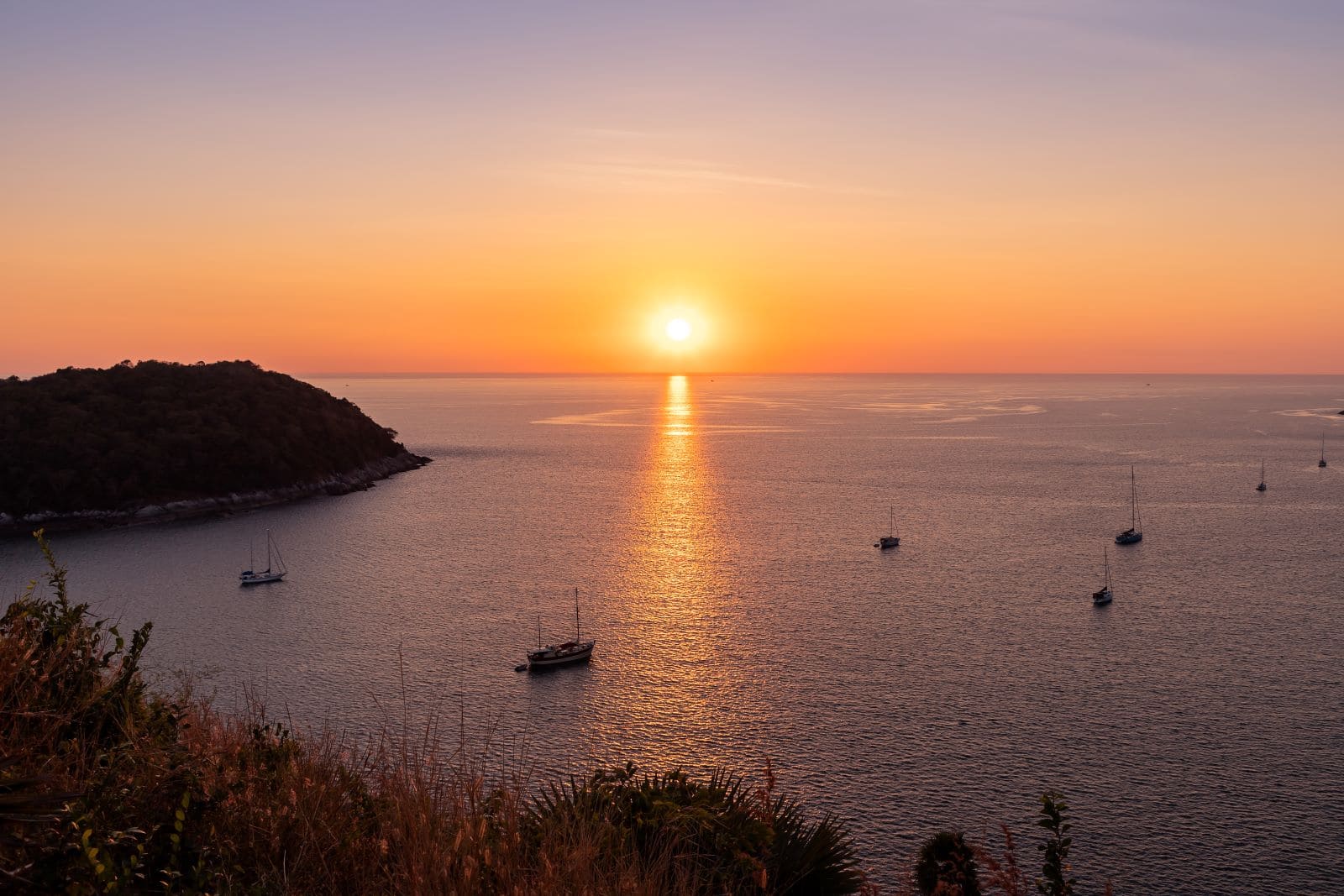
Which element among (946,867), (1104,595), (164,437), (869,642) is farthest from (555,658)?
(164,437)

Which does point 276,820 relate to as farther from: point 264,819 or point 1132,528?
point 1132,528

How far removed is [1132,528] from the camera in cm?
10031

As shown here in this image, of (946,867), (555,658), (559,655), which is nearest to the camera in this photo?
(946,867)

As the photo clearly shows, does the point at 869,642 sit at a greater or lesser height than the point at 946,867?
lesser

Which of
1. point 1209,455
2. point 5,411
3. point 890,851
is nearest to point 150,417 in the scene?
point 5,411

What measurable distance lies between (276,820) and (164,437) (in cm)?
13976

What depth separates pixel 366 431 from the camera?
166125 millimetres

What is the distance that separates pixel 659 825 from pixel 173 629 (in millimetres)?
73219

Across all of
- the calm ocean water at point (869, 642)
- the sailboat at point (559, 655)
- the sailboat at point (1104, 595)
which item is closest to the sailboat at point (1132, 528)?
the calm ocean water at point (869, 642)

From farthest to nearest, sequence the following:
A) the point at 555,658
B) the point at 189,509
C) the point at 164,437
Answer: the point at 164,437
the point at 189,509
the point at 555,658

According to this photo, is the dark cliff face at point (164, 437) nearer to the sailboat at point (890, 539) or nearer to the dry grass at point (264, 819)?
the sailboat at point (890, 539)

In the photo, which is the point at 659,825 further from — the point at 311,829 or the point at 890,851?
the point at 890,851

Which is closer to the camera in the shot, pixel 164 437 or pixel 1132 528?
pixel 1132 528

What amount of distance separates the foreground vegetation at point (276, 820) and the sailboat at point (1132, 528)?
94930 mm
